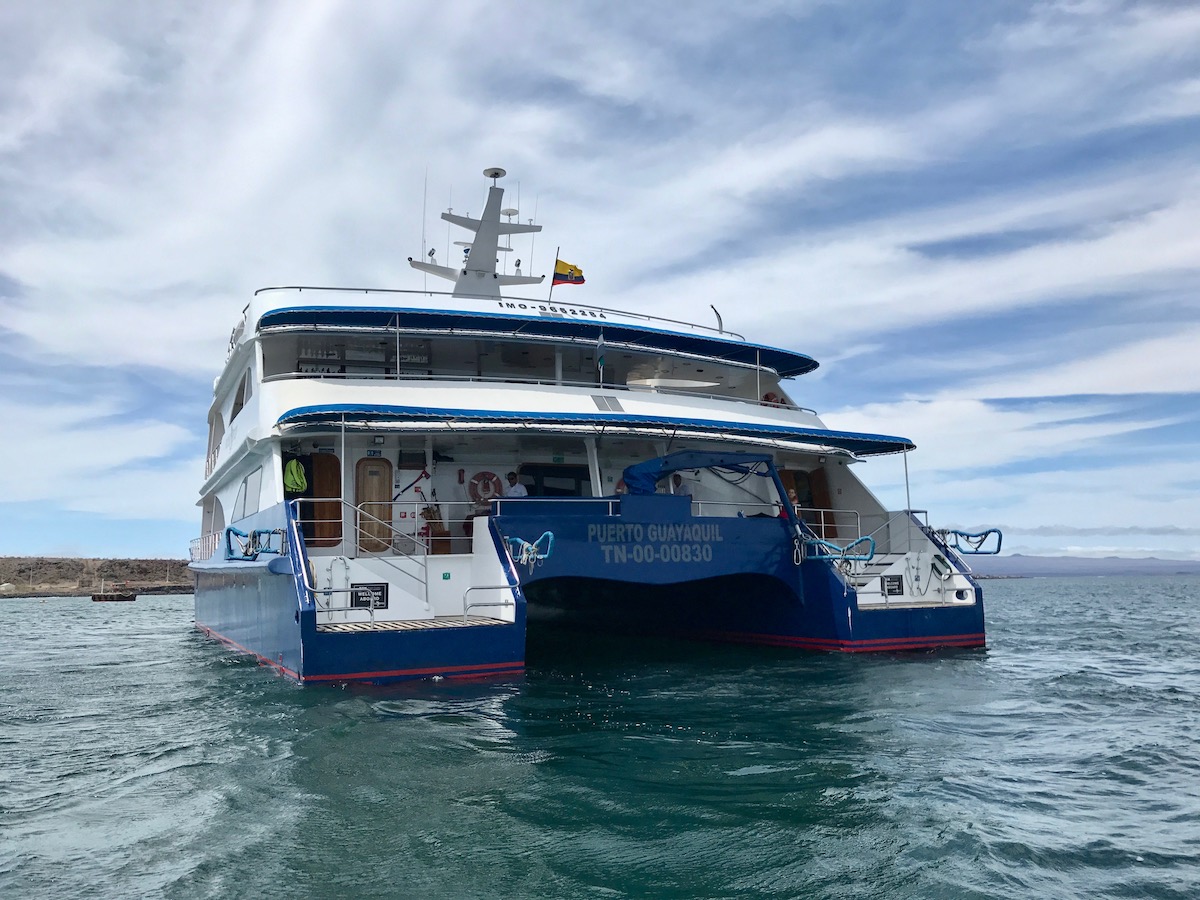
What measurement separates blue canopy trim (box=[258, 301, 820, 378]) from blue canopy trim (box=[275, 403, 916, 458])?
2.47 meters

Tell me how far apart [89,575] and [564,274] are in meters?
69.5

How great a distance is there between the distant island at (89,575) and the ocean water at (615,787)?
207ft

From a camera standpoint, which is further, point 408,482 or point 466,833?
point 408,482

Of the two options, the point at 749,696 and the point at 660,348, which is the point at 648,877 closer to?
the point at 749,696

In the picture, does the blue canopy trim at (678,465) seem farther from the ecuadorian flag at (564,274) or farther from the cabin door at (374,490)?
the ecuadorian flag at (564,274)

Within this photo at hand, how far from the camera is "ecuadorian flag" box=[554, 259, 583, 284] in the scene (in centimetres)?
2150

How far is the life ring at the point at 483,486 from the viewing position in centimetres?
1562

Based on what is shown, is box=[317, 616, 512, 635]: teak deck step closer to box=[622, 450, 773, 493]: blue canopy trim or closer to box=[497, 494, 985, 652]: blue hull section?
box=[497, 494, 985, 652]: blue hull section

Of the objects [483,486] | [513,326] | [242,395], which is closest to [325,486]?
[483,486]

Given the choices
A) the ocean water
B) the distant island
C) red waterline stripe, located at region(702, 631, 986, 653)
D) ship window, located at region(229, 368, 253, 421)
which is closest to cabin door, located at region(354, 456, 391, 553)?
the ocean water

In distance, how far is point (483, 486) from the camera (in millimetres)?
15719

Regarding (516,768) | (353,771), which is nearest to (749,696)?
(516,768)

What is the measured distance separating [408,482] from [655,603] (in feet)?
20.7

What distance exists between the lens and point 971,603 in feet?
50.8
